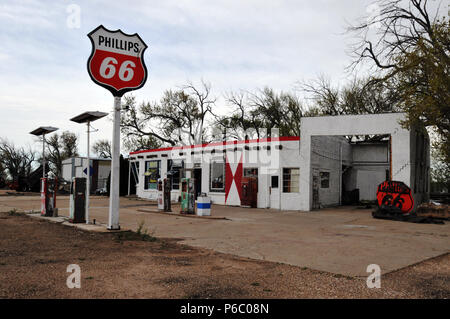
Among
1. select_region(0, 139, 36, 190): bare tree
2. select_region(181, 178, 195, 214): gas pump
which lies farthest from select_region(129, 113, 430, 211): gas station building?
select_region(0, 139, 36, 190): bare tree

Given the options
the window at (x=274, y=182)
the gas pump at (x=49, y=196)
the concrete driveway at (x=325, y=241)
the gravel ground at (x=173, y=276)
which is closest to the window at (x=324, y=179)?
the window at (x=274, y=182)

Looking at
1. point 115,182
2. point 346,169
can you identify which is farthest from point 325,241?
point 346,169

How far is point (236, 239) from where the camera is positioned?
10188 mm

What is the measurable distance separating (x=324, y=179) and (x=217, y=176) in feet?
19.9

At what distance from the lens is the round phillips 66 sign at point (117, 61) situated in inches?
410

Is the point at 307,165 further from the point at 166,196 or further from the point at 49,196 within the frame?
the point at 49,196

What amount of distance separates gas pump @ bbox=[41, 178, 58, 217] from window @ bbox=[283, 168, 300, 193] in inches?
433

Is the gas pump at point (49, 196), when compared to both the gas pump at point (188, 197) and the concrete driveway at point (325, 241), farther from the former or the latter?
the gas pump at point (188, 197)

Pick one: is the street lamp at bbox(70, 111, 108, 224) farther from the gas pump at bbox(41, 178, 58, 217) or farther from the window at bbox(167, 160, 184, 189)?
the window at bbox(167, 160, 184, 189)

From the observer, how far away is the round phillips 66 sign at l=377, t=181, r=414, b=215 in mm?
16375

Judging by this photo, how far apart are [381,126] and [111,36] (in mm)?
12719

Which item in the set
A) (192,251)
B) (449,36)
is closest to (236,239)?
(192,251)

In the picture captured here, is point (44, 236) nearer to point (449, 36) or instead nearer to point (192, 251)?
point (192, 251)

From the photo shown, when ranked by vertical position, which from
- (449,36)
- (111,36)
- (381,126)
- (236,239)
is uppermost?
(449,36)
